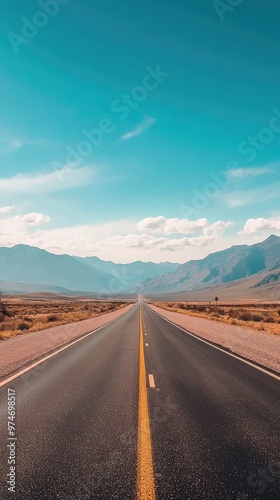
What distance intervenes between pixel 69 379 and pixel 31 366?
257 cm

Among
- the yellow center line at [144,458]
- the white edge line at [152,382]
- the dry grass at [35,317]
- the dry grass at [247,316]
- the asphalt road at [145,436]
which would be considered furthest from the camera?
the dry grass at [247,316]

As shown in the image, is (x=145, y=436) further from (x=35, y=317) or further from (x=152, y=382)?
(x=35, y=317)

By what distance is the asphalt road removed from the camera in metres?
3.94

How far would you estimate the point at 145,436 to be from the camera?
545 cm

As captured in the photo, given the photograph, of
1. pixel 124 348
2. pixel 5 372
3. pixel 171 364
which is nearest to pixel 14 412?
pixel 5 372

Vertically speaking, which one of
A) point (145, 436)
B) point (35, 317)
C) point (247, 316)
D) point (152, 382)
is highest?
point (145, 436)

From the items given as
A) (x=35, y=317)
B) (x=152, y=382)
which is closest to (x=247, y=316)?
(x=35, y=317)

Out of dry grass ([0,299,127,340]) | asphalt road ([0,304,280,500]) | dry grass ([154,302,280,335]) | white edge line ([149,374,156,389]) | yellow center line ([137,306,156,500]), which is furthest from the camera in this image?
dry grass ([154,302,280,335])

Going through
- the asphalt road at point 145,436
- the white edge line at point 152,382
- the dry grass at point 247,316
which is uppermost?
the asphalt road at point 145,436

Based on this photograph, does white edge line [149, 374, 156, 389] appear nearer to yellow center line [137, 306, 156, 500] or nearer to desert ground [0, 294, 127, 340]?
yellow center line [137, 306, 156, 500]

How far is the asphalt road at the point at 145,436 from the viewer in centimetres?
394

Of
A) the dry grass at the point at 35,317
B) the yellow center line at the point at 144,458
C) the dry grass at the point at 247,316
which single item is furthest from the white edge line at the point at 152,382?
the dry grass at the point at 247,316

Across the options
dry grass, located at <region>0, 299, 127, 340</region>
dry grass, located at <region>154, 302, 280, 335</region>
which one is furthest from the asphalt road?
dry grass, located at <region>154, 302, 280, 335</region>

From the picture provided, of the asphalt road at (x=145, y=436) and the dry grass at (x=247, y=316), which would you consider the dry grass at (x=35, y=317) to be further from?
the dry grass at (x=247, y=316)
